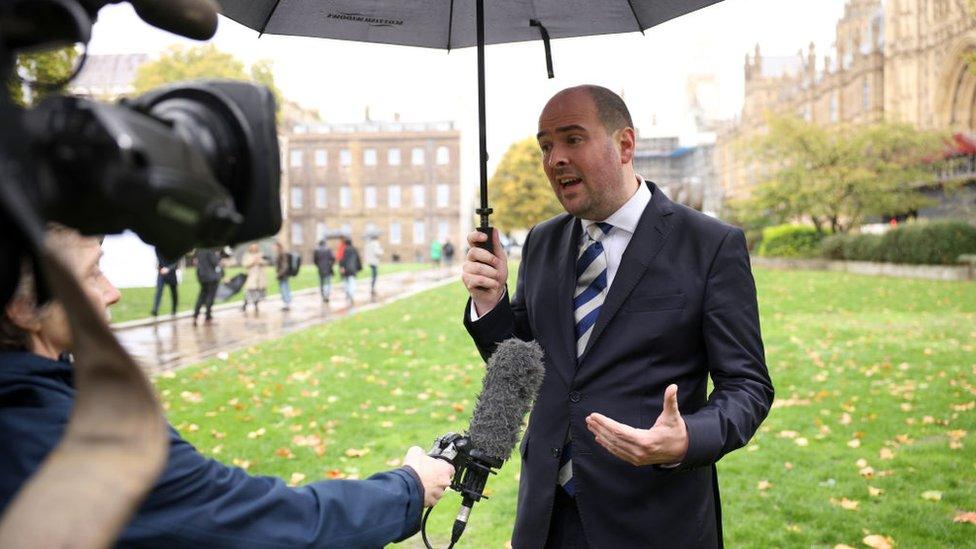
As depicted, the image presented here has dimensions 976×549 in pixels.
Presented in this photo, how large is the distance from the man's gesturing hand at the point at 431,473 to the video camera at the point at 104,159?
0.89 meters

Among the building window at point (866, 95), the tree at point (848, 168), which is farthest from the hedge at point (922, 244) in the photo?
the building window at point (866, 95)

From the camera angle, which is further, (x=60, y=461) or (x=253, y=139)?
(x=253, y=139)

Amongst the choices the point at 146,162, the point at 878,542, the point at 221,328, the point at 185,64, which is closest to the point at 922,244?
the point at 221,328

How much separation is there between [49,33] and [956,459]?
6.94 m

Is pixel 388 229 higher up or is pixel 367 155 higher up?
pixel 367 155

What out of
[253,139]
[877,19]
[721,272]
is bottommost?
[721,272]

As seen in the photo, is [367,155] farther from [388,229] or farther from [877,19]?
[877,19]

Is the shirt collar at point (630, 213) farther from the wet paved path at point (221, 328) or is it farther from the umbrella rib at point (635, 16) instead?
the wet paved path at point (221, 328)

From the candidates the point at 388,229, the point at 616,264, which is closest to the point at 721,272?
the point at 616,264

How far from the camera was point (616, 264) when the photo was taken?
285cm

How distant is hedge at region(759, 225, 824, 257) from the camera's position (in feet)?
121

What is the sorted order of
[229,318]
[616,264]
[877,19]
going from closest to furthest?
[616,264] → [229,318] → [877,19]

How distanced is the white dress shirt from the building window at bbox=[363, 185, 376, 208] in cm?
7203

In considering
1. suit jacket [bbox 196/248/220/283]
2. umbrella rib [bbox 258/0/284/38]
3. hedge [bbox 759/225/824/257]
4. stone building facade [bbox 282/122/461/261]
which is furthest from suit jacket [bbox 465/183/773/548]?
stone building facade [bbox 282/122/461/261]
